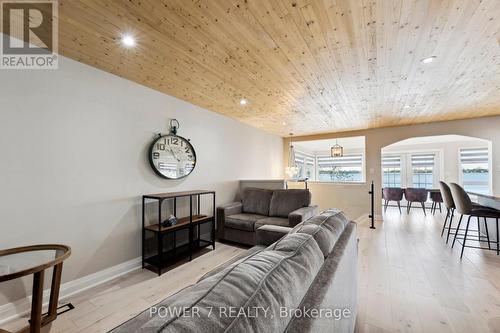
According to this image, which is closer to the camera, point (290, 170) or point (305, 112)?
point (305, 112)

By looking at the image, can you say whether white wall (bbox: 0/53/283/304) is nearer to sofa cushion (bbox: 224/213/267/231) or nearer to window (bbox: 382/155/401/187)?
sofa cushion (bbox: 224/213/267/231)

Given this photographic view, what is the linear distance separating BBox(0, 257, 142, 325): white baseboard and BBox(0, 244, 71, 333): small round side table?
1.81 feet

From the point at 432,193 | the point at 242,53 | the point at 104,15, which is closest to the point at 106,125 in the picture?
the point at 104,15

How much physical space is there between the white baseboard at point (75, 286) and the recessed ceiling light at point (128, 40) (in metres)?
2.48

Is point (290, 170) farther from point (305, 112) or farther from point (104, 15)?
point (104, 15)

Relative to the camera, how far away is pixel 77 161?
231 cm

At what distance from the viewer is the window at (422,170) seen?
758cm

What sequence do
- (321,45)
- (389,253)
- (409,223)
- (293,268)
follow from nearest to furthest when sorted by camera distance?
1. (293,268)
2. (321,45)
3. (389,253)
4. (409,223)

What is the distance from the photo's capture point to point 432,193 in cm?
637

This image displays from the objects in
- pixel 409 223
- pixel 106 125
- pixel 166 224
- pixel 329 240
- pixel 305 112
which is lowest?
pixel 409 223

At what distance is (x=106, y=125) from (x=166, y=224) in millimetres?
1443

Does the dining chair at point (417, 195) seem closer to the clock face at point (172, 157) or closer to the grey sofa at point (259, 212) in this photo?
the grey sofa at point (259, 212)

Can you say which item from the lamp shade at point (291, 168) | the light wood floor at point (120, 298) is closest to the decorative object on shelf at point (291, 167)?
the lamp shade at point (291, 168)

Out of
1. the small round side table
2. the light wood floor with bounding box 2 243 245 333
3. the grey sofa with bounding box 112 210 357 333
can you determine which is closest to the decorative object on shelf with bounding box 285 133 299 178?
the light wood floor with bounding box 2 243 245 333
